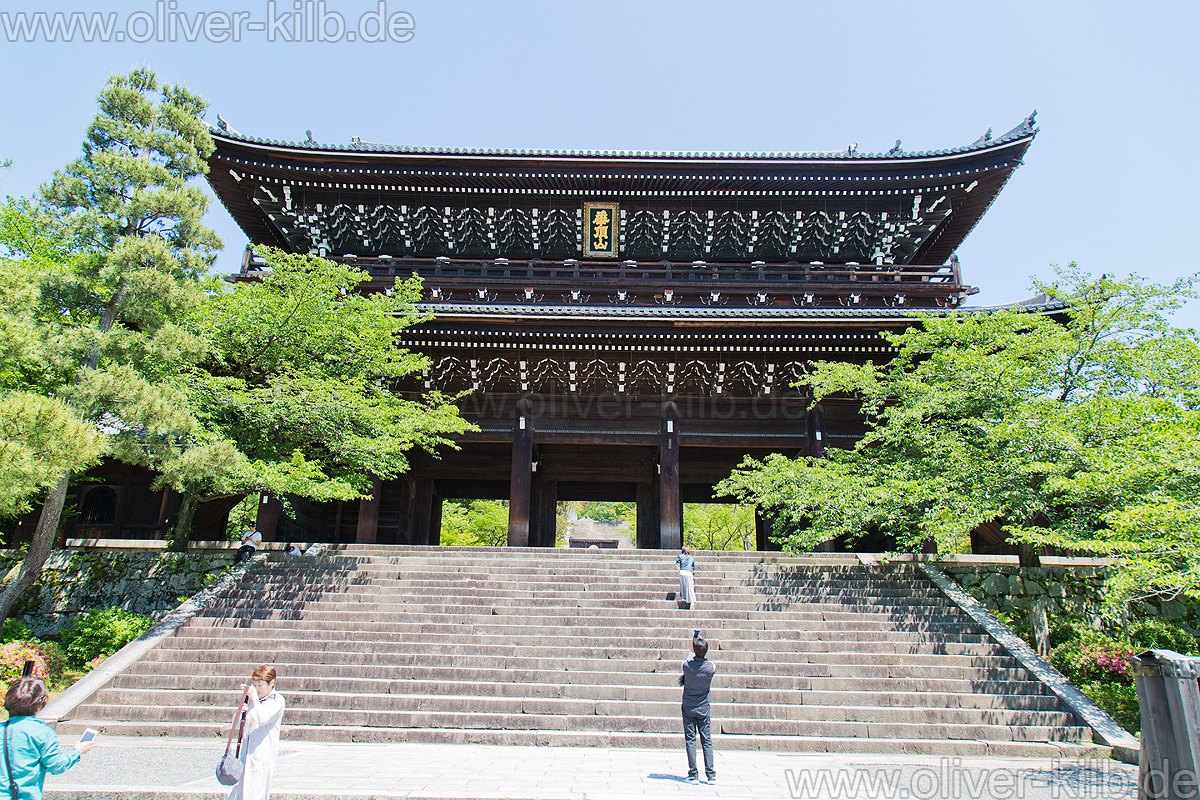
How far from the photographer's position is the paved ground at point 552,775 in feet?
18.4

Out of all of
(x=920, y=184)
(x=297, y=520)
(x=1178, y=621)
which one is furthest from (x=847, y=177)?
(x=297, y=520)

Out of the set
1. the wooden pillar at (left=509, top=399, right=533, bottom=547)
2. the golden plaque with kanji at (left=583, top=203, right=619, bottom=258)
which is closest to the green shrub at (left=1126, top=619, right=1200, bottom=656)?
the wooden pillar at (left=509, top=399, right=533, bottom=547)

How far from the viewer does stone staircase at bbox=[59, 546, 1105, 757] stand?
7.97 m

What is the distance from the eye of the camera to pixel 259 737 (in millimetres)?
4234

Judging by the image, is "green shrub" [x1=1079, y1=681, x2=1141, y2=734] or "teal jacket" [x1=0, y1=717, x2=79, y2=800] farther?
"green shrub" [x1=1079, y1=681, x2=1141, y2=734]

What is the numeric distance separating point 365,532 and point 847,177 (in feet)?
50.0

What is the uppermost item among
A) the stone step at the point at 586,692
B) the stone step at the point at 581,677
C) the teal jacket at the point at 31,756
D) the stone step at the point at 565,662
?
the teal jacket at the point at 31,756

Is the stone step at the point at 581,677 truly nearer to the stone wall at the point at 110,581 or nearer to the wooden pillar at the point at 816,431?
the stone wall at the point at 110,581

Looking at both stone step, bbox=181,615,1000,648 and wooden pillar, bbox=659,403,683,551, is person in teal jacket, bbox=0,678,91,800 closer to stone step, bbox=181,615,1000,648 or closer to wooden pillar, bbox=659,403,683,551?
stone step, bbox=181,615,1000,648

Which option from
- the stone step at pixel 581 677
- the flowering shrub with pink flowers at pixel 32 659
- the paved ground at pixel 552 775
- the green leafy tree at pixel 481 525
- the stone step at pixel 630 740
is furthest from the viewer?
the green leafy tree at pixel 481 525

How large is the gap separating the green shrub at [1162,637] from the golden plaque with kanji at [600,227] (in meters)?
13.9

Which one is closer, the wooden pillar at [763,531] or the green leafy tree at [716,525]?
the wooden pillar at [763,531]

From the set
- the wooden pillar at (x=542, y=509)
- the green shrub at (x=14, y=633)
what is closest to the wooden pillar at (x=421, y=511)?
the wooden pillar at (x=542, y=509)

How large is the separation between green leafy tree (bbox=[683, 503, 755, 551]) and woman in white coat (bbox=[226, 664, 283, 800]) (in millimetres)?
29807
